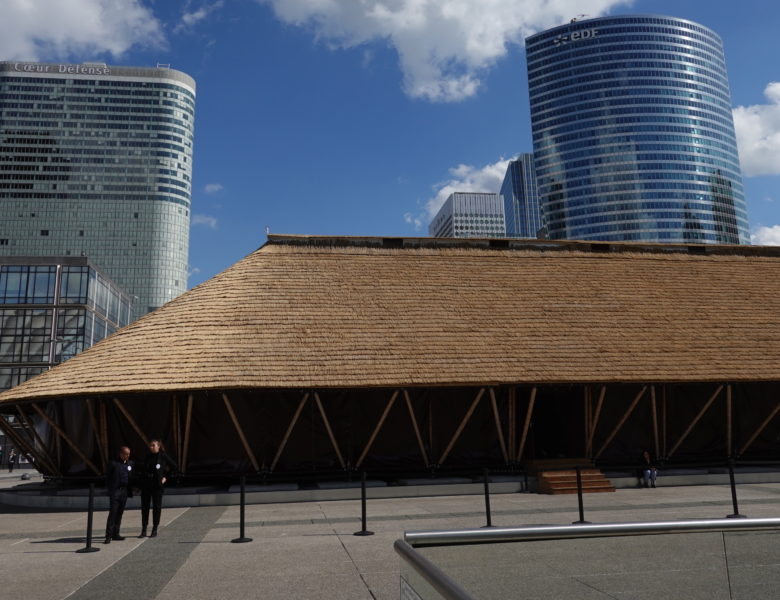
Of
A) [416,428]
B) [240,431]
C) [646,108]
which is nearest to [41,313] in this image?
[240,431]

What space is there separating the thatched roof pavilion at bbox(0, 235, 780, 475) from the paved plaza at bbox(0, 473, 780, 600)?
8.02 ft

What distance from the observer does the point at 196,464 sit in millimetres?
16797

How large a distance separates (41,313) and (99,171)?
3522 inches

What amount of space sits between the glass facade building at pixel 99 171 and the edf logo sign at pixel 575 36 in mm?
91686

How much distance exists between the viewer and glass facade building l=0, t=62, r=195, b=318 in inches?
5221

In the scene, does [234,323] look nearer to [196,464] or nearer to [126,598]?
[196,464]

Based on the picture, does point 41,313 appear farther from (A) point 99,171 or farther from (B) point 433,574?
(A) point 99,171

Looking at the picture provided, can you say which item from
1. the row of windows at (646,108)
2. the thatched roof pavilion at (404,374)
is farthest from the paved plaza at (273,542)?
the row of windows at (646,108)

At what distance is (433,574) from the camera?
279 centimetres

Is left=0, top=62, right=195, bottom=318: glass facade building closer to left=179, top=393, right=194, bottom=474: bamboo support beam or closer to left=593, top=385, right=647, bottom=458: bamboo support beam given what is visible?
left=179, top=393, right=194, bottom=474: bamboo support beam

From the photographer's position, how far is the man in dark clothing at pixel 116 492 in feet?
33.5

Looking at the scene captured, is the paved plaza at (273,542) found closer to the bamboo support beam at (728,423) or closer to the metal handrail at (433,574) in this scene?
the metal handrail at (433,574)

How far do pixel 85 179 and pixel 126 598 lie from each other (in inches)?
5806

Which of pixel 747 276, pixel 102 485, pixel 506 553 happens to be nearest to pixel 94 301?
Result: pixel 102 485
